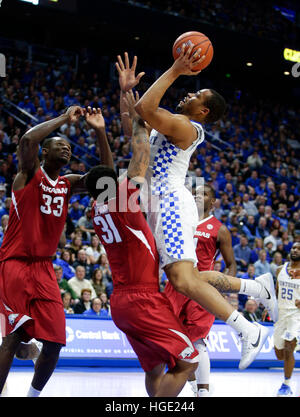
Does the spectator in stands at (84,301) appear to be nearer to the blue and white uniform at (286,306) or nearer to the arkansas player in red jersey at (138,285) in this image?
the blue and white uniform at (286,306)

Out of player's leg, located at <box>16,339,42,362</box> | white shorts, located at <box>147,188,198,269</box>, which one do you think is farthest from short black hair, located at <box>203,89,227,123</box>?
player's leg, located at <box>16,339,42,362</box>

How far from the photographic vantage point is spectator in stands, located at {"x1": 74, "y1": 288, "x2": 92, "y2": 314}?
10727 millimetres

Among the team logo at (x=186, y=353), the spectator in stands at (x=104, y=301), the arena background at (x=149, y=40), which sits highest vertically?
the arena background at (x=149, y=40)

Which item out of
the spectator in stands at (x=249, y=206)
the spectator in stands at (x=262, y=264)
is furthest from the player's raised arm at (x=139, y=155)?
the spectator in stands at (x=249, y=206)

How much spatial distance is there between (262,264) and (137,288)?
406 inches

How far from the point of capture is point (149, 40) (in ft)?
68.5

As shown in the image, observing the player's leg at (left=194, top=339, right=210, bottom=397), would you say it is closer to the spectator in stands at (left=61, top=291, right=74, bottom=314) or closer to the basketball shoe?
the basketball shoe

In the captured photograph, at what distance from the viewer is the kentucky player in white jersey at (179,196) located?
461cm

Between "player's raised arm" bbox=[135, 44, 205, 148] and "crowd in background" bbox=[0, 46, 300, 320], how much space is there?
19.9 feet

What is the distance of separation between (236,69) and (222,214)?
10346mm

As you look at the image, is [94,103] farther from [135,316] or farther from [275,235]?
[135,316]

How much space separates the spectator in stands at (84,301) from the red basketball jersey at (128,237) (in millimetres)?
6406

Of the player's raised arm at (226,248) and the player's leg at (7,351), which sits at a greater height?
the player's raised arm at (226,248)
